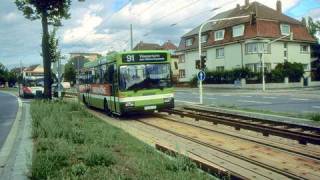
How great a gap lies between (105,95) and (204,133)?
9.22 meters

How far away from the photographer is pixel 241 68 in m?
61.1

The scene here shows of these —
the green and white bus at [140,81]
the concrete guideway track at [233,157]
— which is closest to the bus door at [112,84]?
the green and white bus at [140,81]

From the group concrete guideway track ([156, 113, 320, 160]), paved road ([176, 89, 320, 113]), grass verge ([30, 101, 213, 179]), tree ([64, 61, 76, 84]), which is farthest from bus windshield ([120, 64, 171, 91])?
tree ([64, 61, 76, 84])

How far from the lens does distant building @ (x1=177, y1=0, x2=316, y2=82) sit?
212 ft

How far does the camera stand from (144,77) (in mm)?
20922

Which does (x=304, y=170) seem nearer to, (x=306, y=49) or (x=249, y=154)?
(x=249, y=154)

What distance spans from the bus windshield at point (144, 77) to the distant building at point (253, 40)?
140 feet

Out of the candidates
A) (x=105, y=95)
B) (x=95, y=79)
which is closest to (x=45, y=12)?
(x=95, y=79)

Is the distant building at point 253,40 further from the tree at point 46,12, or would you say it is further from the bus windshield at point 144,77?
the bus windshield at point 144,77

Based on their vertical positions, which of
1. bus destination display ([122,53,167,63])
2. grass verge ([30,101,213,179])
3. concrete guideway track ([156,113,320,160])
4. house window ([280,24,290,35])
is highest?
house window ([280,24,290,35])

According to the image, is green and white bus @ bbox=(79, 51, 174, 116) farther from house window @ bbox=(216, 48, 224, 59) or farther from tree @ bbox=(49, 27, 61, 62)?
house window @ bbox=(216, 48, 224, 59)

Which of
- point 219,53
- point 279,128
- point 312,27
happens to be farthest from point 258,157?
point 312,27

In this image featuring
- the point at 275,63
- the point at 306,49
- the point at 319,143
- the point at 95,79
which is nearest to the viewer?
the point at 319,143

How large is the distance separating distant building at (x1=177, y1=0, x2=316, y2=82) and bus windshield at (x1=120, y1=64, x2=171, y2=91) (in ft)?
140
